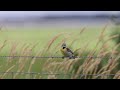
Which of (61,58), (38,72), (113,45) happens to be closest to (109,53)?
(113,45)
